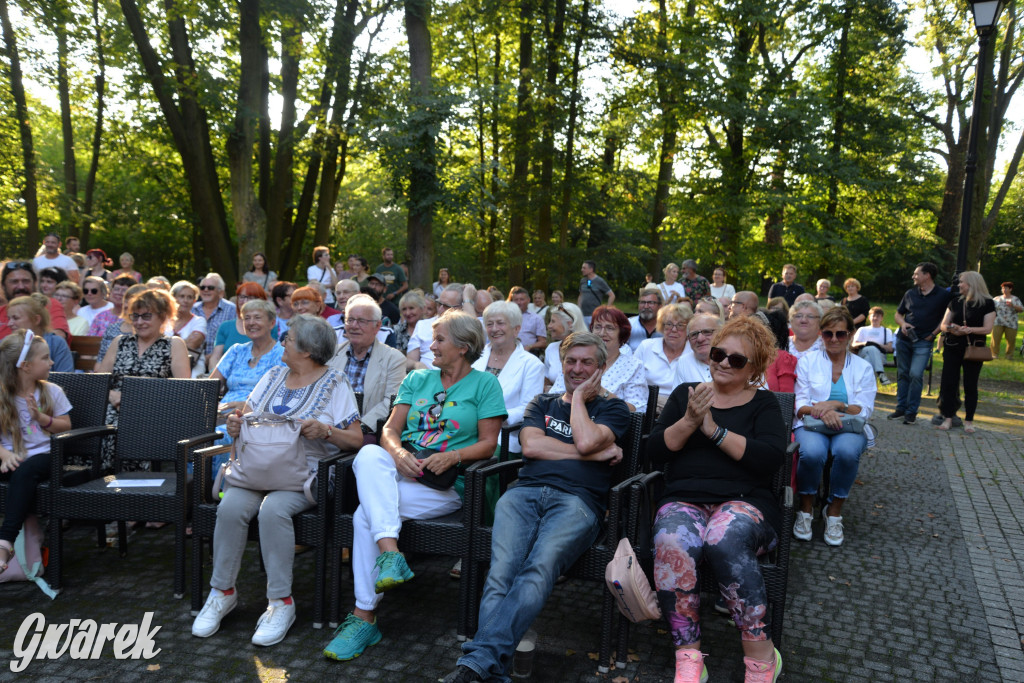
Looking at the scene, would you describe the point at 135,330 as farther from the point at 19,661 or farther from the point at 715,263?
the point at 715,263

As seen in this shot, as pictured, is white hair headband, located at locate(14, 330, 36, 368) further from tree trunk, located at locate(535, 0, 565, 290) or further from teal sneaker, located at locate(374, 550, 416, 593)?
tree trunk, located at locate(535, 0, 565, 290)

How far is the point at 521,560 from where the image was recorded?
11.3ft

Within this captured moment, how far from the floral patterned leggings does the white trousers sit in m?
1.13

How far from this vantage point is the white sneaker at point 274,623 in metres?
3.54

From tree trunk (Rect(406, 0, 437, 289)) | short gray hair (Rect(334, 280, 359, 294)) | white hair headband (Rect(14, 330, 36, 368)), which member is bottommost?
white hair headband (Rect(14, 330, 36, 368))

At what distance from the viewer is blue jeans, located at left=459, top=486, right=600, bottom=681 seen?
10.1 ft

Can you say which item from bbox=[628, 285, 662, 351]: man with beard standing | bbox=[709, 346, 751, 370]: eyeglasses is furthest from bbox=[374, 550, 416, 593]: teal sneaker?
bbox=[628, 285, 662, 351]: man with beard standing

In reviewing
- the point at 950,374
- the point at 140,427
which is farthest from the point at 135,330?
the point at 950,374

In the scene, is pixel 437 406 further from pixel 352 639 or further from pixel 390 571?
pixel 352 639

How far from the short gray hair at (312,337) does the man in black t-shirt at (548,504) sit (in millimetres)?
1135

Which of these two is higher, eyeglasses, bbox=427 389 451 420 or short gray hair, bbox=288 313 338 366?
short gray hair, bbox=288 313 338 366

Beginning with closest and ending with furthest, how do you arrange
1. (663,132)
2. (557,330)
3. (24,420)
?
(24,420), (557,330), (663,132)

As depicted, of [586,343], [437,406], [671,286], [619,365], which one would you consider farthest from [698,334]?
[671,286]

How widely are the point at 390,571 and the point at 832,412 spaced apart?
3175 millimetres
